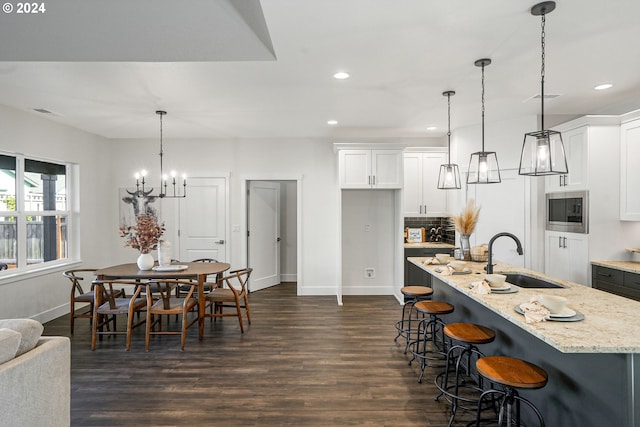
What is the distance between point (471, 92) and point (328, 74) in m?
1.62

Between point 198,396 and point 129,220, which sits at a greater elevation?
point 129,220

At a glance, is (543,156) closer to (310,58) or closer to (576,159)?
(310,58)

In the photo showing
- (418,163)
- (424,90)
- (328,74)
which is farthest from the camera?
(418,163)

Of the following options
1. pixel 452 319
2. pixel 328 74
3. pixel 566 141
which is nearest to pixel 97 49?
pixel 328 74

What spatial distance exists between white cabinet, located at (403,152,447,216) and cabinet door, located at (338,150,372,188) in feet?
2.34

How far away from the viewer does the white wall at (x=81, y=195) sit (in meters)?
4.33

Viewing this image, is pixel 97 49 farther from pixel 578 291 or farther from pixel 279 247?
pixel 279 247

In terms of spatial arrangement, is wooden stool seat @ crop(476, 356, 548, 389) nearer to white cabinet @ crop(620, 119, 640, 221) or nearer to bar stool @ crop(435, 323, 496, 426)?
bar stool @ crop(435, 323, 496, 426)

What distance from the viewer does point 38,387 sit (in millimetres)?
1942

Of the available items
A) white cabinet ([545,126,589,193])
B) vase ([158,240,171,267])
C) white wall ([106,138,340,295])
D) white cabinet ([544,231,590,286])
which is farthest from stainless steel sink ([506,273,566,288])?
vase ([158,240,171,267])

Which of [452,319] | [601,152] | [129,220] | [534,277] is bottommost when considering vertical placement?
[452,319]

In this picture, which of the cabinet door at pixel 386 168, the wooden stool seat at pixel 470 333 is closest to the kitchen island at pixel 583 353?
the wooden stool seat at pixel 470 333

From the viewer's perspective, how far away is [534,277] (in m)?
3.04

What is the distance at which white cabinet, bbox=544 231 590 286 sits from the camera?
4055mm
